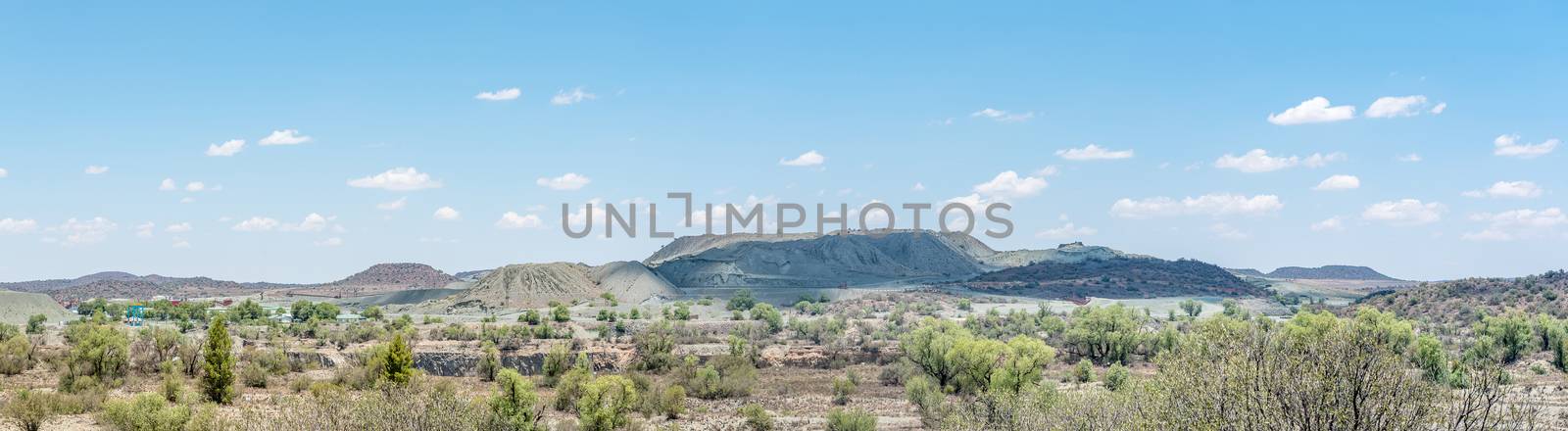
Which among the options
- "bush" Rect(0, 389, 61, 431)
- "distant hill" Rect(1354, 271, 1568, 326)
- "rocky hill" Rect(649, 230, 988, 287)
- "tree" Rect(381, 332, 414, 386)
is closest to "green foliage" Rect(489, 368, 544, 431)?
"tree" Rect(381, 332, 414, 386)

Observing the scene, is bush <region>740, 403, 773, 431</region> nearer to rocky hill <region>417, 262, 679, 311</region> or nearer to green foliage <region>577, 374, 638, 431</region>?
green foliage <region>577, 374, 638, 431</region>

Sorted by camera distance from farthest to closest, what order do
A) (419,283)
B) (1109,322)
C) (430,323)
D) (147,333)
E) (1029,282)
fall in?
(419,283)
(1029,282)
(430,323)
(1109,322)
(147,333)

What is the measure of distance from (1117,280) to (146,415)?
12070 cm

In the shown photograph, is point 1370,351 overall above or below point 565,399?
above

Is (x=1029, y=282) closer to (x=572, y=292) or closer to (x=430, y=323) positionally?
(x=572, y=292)

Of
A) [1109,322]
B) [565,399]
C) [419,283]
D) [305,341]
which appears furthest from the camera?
[419,283]

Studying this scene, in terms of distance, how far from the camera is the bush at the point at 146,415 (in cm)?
2598

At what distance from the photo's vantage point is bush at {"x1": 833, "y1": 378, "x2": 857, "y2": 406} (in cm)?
3856

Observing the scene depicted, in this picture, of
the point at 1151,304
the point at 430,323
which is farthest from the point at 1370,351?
the point at 1151,304

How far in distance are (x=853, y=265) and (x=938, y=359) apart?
114118 mm

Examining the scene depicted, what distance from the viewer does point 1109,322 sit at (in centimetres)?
5512

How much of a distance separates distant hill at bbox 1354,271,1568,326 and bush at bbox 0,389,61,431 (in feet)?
240

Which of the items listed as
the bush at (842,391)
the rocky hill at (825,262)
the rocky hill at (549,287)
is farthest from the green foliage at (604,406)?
the rocky hill at (825,262)

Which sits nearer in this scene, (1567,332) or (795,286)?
(1567,332)
